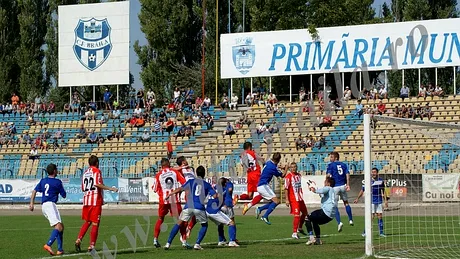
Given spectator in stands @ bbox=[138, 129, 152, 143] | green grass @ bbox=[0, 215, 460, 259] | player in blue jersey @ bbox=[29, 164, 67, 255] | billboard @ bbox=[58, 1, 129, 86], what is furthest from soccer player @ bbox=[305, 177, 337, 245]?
billboard @ bbox=[58, 1, 129, 86]

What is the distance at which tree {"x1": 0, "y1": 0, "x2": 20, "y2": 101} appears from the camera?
2653 inches

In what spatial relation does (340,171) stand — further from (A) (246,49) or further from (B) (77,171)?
(A) (246,49)

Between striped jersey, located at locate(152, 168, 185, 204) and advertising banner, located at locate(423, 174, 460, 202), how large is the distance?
11.5 meters

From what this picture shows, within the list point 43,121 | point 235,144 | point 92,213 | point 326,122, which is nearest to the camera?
point 92,213

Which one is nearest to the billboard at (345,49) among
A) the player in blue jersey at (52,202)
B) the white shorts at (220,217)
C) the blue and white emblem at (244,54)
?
the blue and white emblem at (244,54)

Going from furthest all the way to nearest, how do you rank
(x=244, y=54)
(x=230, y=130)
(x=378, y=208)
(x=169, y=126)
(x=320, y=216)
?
1. (x=244, y=54)
2. (x=169, y=126)
3. (x=230, y=130)
4. (x=378, y=208)
5. (x=320, y=216)

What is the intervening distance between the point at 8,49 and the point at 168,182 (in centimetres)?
5048

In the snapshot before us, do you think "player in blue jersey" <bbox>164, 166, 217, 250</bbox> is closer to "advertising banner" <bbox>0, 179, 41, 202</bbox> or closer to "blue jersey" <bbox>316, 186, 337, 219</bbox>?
"blue jersey" <bbox>316, 186, 337, 219</bbox>

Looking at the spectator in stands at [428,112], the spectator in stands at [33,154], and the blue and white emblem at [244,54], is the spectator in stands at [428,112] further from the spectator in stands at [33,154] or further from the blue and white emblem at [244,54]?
the spectator in stands at [33,154]

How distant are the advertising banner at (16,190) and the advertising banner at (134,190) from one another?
4.72 m

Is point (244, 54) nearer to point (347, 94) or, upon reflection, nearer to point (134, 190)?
point (347, 94)

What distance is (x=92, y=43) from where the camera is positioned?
52.7 m

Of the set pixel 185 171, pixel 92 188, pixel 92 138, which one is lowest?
pixel 92 188

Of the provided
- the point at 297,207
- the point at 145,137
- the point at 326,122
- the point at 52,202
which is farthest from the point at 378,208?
the point at 145,137
